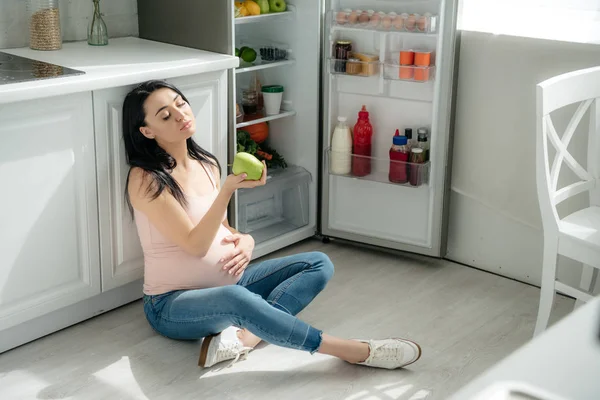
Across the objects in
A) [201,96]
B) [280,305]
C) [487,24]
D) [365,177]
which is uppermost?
[487,24]

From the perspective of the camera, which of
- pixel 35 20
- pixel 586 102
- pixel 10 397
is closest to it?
pixel 10 397

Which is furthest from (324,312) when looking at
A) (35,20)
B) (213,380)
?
(35,20)

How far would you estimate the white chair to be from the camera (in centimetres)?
227

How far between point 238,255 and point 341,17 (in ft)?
3.41

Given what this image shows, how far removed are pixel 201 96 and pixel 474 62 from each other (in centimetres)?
102

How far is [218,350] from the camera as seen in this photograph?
2.43 meters

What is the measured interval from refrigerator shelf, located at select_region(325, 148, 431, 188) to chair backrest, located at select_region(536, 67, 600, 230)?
68 centimetres

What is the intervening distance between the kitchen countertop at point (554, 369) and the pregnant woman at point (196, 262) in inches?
58.9

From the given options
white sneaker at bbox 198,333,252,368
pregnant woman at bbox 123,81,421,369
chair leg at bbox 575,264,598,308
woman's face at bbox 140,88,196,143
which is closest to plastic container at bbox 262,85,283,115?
pregnant woman at bbox 123,81,421,369

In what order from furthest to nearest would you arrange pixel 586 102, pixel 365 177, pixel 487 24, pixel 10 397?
pixel 365 177 < pixel 487 24 < pixel 586 102 < pixel 10 397

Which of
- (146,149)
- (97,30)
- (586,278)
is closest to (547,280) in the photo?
(586,278)

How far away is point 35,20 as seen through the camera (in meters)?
2.75

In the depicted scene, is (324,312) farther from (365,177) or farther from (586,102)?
(586,102)

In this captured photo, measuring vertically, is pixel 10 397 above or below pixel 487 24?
below
